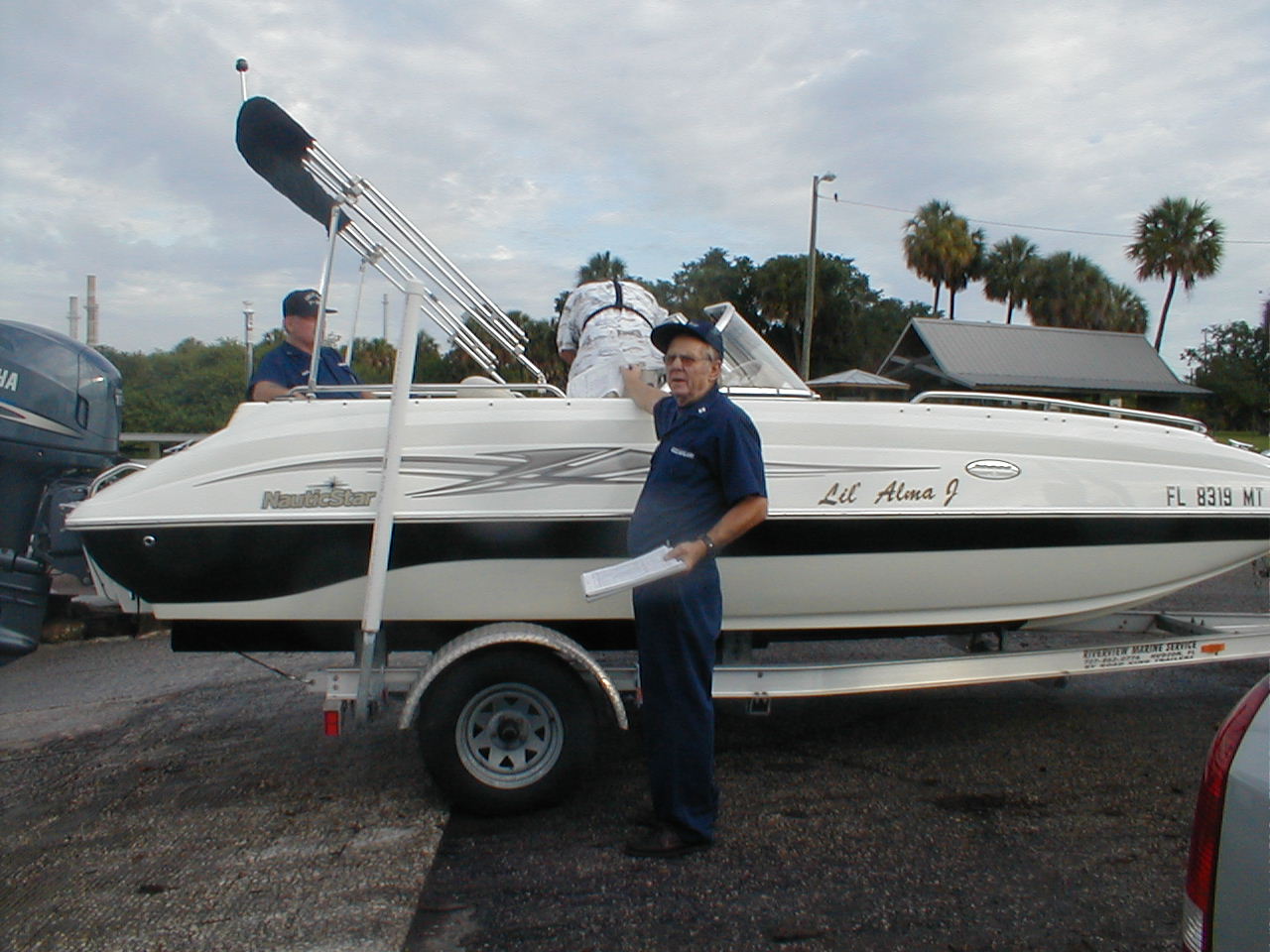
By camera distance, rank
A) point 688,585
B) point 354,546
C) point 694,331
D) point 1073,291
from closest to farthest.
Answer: point 688,585 → point 694,331 → point 354,546 → point 1073,291

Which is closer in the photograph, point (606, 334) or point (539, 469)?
point (539, 469)

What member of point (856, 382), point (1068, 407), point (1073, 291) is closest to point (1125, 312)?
point (1073, 291)

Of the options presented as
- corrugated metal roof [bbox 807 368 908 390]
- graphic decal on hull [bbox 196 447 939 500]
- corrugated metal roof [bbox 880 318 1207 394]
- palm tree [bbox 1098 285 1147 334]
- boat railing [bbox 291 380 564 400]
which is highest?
palm tree [bbox 1098 285 1147 334]

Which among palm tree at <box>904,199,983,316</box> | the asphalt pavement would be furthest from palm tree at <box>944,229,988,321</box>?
the asphalt pavement

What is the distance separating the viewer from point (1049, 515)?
12.6 ft

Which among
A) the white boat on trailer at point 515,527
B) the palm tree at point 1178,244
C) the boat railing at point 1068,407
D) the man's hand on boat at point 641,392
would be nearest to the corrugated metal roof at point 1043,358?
the palm tree at point 1178,244

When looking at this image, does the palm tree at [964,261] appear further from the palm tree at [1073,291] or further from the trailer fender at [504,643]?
the trailer fender at [504,643]

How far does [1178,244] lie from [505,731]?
127ft

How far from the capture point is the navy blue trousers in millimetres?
3174

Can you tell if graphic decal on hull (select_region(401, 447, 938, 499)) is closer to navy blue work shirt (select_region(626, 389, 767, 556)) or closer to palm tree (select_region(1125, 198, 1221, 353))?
navy blue work shirt (select_region(626, 389, 767, 556))

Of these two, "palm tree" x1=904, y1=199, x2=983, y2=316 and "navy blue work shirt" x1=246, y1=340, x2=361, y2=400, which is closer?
"navy blue work shirt" x1=246, y1=340, x2=361, y2=400

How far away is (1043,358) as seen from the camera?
29672 mm

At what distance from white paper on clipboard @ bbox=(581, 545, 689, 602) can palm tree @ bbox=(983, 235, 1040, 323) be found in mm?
40810

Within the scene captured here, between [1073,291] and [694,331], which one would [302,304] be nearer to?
[694,331]
